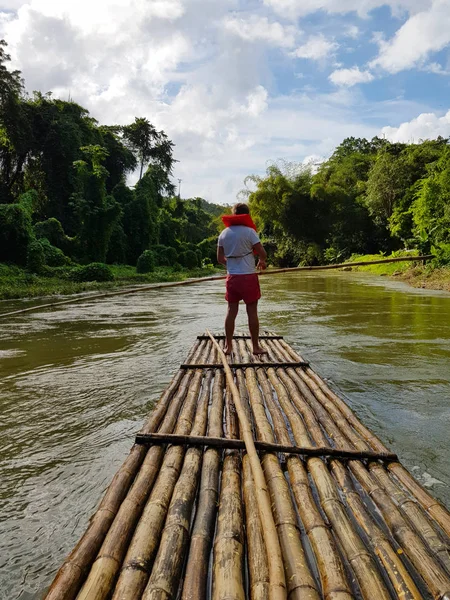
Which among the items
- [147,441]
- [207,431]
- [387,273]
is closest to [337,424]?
[207,431]

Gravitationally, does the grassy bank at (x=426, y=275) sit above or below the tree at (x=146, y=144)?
below

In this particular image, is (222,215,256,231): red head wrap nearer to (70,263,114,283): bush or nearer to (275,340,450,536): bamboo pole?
(275,340,450,536): bamboo pole

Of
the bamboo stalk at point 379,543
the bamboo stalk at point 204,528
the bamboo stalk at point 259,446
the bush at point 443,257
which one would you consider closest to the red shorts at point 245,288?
the bamboo stalk at point 204,528

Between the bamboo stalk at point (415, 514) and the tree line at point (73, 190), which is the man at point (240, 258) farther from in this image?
the tree line at point (73, 190)

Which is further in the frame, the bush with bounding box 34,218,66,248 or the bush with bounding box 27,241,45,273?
the bush with bounding box 34,218,66,248

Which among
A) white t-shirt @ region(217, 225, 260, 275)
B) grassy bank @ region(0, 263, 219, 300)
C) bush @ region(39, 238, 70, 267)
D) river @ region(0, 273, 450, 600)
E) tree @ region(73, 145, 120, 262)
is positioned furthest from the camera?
tree @ region(73, 145, 120, 262)

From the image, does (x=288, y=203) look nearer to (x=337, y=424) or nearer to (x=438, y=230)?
(x=438, y=230)

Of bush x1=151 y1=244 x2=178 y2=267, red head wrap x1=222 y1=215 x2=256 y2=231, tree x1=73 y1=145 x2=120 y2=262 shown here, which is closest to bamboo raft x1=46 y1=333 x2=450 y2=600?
red head wrap x1=222 y1=215 x2=256 y2=231

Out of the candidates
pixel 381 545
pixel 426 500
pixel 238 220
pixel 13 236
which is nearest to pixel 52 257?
pixel 13 236

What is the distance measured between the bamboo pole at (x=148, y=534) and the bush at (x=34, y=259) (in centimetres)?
1611

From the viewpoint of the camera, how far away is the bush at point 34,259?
1639 cm

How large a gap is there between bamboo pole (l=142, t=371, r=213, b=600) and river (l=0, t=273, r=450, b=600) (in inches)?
16.5

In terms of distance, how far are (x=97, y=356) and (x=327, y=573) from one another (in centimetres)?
381

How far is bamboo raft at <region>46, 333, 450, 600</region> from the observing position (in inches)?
46.4
